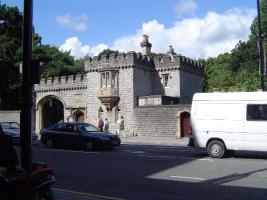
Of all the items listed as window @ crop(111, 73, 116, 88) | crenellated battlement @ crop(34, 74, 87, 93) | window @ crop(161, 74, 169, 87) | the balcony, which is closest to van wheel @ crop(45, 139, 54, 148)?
the balcony

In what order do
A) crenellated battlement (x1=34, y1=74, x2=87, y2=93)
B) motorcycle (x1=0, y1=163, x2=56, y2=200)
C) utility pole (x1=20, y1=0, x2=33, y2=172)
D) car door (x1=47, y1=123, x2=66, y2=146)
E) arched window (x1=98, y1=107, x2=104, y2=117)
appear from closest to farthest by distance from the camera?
motorcycle (x1=0, y1=163, x2=56, y2=200) → utility pole (x1=20, y1=0, x2=33, y2=172) → car door (x1=47, y1=123, x2=66, y2=146) → arched window (x1=98, y1=107, x2=104, y2=117) → crenellated battlement (x1=34, y1=74, x2=87, y2=93)

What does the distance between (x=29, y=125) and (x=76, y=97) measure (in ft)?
125

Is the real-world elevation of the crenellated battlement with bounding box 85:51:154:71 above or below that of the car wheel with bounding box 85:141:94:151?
above

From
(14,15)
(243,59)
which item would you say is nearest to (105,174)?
(14,15)

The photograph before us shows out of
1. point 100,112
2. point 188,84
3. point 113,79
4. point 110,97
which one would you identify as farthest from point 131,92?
point 188,84

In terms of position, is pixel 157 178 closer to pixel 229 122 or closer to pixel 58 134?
pixel 229 122

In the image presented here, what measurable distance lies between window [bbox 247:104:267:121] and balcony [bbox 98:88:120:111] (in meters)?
24.6

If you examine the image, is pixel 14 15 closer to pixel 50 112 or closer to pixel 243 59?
pixel 50 112

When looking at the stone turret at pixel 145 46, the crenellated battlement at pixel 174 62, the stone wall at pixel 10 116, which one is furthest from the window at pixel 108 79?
the stone wall at pixel 10 116

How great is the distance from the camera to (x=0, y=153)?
647cm

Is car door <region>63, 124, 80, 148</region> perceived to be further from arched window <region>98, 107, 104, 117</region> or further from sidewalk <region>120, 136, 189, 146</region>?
arched window <region>98, 107, 104, 117</region>

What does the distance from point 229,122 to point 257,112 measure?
1.12 m

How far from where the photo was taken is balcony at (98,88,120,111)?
1641 inches

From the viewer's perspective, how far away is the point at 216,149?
59.0ft
